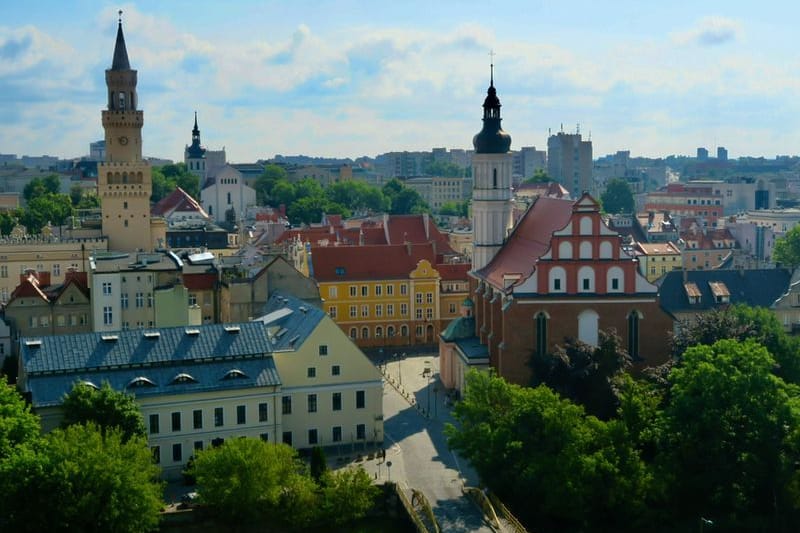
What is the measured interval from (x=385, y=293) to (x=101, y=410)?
44.1 meters

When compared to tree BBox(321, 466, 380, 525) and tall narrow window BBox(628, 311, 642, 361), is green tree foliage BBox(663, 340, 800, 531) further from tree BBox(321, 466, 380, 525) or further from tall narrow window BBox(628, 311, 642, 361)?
tall narrow window BBox(628, 311, 642, 361)

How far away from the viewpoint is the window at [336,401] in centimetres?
6303

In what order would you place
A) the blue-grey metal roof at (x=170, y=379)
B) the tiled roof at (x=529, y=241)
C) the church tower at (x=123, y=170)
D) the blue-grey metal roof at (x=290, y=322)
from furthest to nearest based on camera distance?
the church tower at (x=123, y=170) → the tiled roof at (x=529, y=241) → the blue-grey metal roof at (x=290, y=322) → the blue-grey metal roof at (x=170, y=379)

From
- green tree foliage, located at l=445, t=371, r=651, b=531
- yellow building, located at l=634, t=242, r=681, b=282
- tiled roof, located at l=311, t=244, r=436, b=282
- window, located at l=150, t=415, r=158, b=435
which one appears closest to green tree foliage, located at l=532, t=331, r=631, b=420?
green tree foliage, located at l=445, t=371, r=651, b=531

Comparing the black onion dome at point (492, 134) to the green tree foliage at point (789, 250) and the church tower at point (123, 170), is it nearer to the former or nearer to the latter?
the church tower at point (123, 170)

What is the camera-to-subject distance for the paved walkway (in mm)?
52688

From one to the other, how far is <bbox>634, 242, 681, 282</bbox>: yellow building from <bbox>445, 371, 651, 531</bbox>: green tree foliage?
6848cm

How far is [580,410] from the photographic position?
55.3 meters

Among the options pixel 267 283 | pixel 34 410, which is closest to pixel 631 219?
pixel 267 283

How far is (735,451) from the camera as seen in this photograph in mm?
54000

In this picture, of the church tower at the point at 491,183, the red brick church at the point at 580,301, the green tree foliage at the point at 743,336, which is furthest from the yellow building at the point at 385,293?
the green tree foliage at the point at 743,336

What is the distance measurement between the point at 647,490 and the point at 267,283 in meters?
37.1

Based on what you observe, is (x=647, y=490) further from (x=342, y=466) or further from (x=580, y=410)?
(x=342, y=466)

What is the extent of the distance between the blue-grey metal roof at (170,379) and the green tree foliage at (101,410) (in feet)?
6.83
